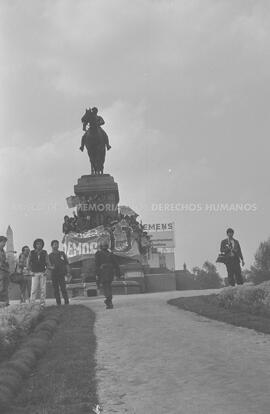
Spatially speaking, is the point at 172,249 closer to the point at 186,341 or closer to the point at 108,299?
the point at 108,299

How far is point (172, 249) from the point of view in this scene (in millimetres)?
100812

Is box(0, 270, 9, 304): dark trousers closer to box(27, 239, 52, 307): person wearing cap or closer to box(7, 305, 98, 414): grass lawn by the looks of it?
box(27, 239, 52, 307): person wearing cap

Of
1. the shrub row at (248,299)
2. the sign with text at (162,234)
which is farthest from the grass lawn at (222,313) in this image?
the sign with text at (162,234)

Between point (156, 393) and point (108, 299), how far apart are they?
32.2ft

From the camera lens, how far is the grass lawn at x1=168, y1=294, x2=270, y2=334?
460 inches

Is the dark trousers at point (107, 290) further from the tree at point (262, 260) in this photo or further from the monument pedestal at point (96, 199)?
the tree at point (262, 260)

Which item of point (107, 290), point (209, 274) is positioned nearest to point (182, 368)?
point (107, 290)

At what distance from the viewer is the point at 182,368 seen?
7.70 m

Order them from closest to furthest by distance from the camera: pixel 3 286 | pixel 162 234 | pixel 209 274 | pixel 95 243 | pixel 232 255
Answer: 1. pixel 3 286
2. pixel 232 255
3. pixel 95 243
4. pixel 162 234
5. pixel 209 274

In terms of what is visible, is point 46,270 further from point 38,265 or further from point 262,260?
point 262,260

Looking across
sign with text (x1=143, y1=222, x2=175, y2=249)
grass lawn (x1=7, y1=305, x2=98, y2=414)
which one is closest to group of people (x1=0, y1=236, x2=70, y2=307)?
grass lawn (x1=7, y1=305, x2=98, y2=414)

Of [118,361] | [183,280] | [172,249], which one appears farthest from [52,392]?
[172,249]

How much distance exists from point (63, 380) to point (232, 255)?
43.5 ft

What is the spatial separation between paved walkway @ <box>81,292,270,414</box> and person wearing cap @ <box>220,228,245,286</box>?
292 inches
